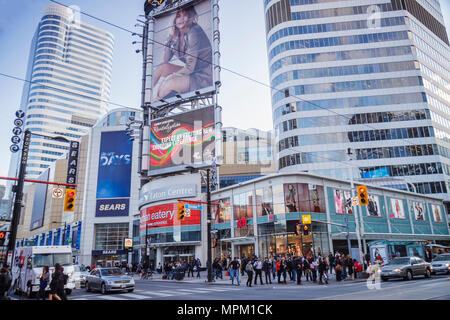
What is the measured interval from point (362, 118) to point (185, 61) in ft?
113

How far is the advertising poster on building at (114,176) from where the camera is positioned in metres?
72.1

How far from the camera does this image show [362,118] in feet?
207

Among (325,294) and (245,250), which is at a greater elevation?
(245,250)

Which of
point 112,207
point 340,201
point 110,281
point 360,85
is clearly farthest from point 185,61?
point 110,281

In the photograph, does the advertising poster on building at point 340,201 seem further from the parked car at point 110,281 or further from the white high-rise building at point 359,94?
the parked car at point 110,281

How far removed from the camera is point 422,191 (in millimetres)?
60375

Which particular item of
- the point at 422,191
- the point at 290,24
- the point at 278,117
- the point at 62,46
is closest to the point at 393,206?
the point at 422,191

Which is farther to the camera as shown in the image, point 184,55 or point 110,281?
point 184,55

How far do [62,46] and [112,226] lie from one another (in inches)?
5623

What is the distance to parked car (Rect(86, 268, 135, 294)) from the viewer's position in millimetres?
19188

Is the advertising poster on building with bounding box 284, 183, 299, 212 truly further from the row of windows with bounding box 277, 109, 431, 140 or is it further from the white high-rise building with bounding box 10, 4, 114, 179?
the white high-rise building with bounding box 10, 4, 114, 179

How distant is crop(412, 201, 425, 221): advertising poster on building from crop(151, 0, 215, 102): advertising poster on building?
35402 millimetres

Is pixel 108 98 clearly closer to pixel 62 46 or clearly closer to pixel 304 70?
pixel 62 46

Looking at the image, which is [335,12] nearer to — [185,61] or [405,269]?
[185,61]
